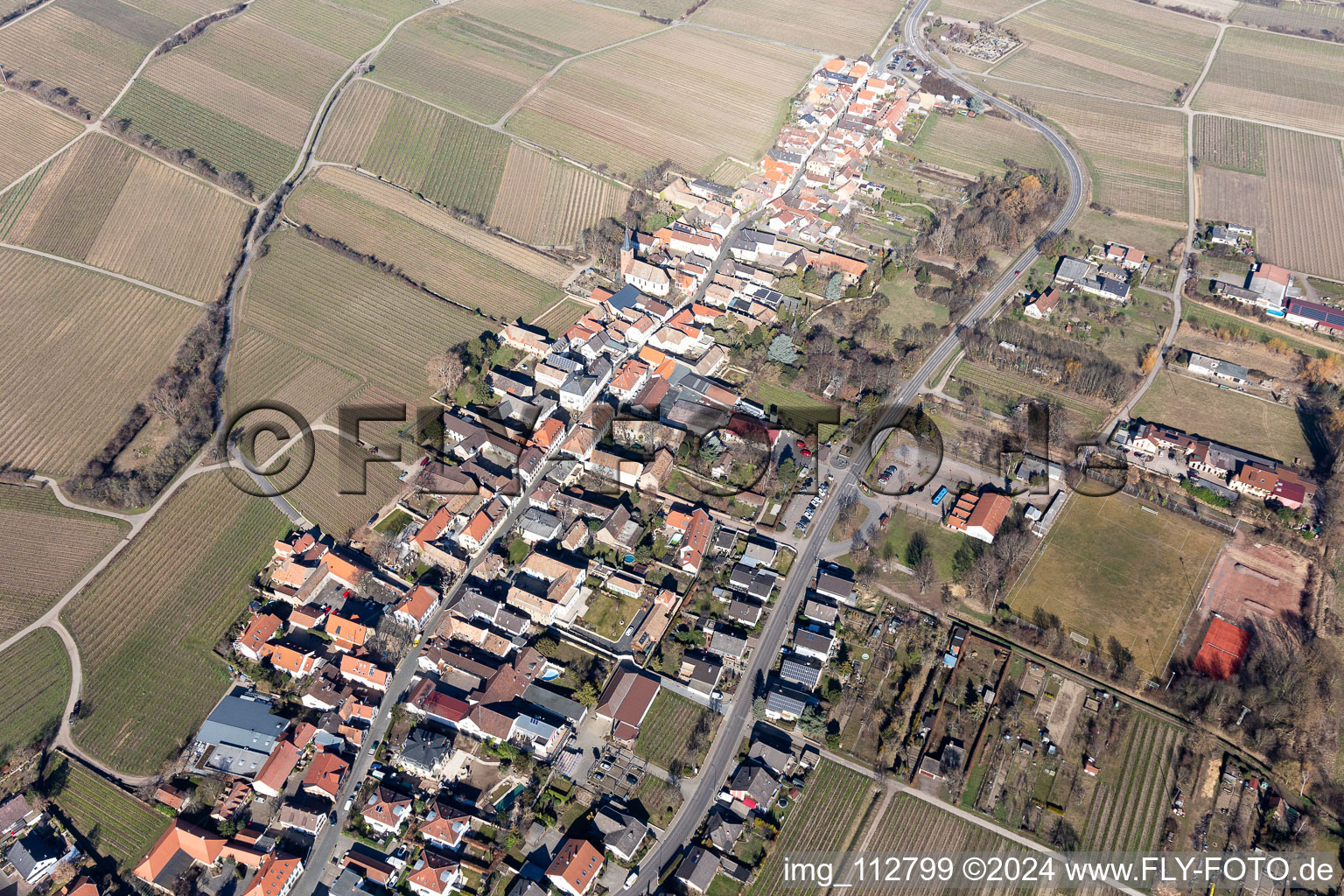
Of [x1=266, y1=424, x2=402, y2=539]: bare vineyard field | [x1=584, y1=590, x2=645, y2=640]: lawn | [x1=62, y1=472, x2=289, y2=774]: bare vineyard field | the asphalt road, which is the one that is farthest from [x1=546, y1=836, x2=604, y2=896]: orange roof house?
[x1=266, y1=424, x2=402, y2=539]: bare vineyard field

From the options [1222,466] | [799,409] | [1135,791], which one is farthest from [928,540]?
[1222,466]

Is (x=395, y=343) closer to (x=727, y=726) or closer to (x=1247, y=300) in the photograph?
(x=727, y=726)

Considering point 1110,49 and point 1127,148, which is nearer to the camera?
point 1127,148

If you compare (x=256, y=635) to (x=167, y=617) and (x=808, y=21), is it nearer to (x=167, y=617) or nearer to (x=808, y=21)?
(x=167, y=617)

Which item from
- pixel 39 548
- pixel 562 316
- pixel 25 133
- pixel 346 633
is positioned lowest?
pixel 39 548

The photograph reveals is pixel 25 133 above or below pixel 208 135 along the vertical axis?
below

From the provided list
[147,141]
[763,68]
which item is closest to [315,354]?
[147,141]
